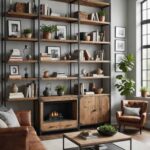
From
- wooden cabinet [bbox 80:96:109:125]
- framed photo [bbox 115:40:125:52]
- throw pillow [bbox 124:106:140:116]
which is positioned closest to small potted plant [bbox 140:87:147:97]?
throw pillow [bbox 124:106:140:116]

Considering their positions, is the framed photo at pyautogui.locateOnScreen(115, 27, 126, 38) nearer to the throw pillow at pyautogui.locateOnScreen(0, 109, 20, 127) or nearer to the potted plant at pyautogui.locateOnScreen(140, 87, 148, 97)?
the potted plant at pyautogui.locateOnScreen(140, 87, 148, 97)

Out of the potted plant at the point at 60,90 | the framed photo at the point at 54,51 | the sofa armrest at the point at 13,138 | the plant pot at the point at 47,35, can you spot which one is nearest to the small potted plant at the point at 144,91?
the potted plant at the point at 60,90

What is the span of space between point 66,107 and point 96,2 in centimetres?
292

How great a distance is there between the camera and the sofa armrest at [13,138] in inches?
124

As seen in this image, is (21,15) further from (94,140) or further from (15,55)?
(94,140)

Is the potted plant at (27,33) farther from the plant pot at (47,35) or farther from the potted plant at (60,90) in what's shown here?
the potted plant at (60,90)

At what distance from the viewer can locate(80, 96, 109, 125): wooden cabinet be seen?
6.49 metres

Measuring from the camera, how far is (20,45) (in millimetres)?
6141

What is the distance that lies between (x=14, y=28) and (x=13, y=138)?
347cm

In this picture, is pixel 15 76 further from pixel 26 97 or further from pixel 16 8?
pixel 16 8

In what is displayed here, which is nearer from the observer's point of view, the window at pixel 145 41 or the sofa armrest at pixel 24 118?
the sofa armrest at pixel 24 118

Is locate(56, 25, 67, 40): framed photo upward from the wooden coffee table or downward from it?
upward

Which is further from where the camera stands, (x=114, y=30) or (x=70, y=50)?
(x=114, y=30)

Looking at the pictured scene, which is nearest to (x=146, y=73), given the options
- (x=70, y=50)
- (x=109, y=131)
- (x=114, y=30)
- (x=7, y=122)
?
(x=114, y=30)
